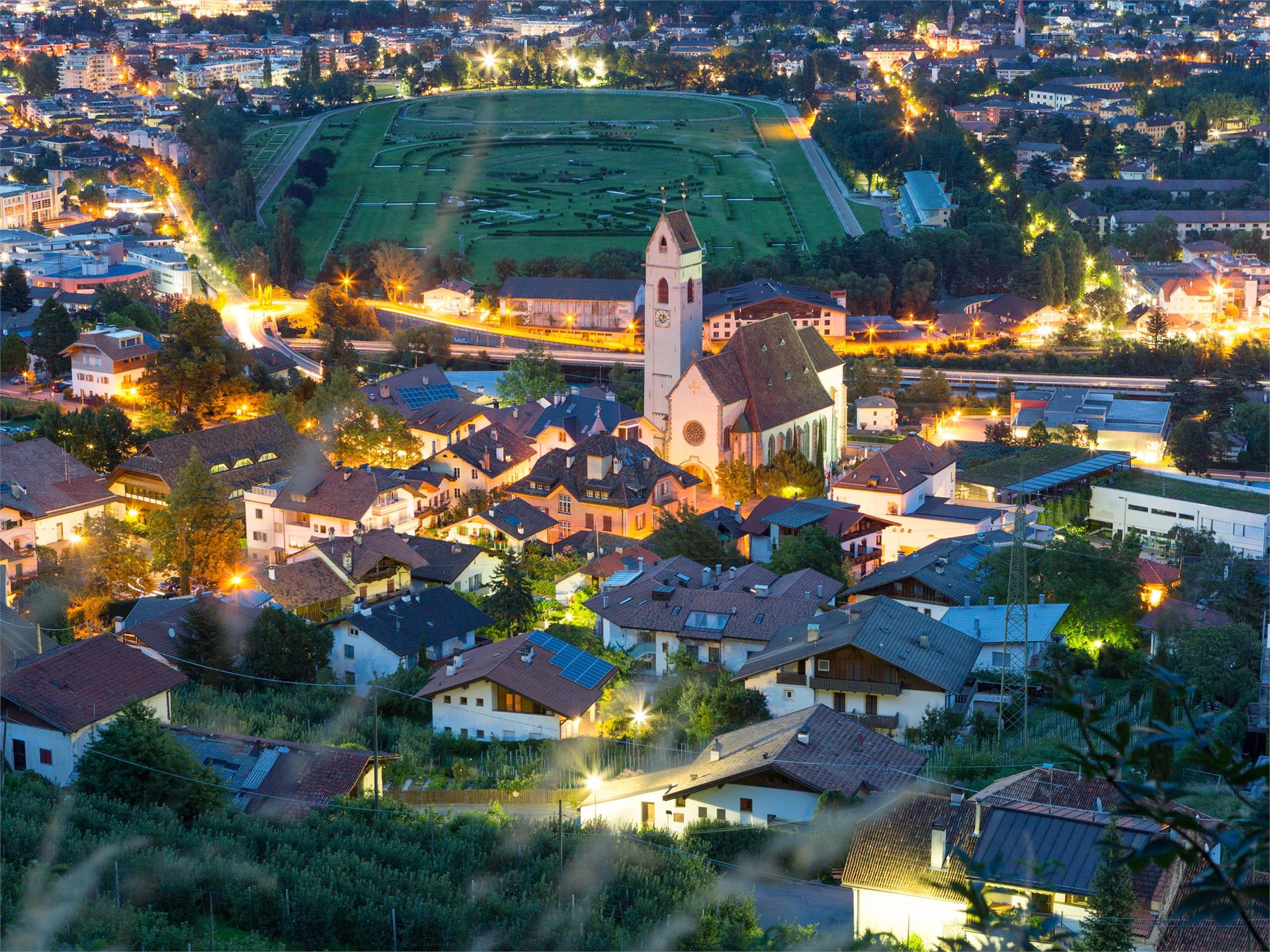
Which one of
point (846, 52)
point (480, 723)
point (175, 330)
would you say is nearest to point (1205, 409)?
point (175, 330)

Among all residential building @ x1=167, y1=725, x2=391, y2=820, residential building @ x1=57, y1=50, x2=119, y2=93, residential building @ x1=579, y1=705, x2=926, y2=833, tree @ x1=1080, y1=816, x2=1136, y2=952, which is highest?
A: residential building @ x1=57, y1=50, x2=119, y2=93

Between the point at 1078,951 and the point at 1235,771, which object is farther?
the point at 1078,951

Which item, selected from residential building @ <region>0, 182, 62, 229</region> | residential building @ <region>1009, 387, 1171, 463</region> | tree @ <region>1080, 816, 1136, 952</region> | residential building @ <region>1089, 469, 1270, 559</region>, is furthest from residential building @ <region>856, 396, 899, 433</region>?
residential building @ <region>0, 182, 62, 229</region>

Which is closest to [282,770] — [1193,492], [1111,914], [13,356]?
[1111,914]

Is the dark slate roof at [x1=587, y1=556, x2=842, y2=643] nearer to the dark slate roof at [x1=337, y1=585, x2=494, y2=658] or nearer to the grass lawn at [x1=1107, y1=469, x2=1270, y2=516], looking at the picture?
the dark slate roof at [x1=337, y1=585, x2=494, y2=658]

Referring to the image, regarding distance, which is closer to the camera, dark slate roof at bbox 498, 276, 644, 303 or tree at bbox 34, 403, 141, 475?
tree at bbox 34, 403, 141, 475

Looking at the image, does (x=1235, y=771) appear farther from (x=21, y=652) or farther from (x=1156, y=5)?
(x=1156, y=5)

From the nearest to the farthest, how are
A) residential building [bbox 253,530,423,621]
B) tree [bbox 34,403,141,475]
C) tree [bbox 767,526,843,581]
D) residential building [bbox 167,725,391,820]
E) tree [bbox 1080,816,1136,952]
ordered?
tree [bbox 1080,816,1136,952], residential building [bbox 167,725,391,820], residential building [bbox 253,530,423,621], tree [bbox 767,526,843,581], tree [bbox 34,403,141,475]

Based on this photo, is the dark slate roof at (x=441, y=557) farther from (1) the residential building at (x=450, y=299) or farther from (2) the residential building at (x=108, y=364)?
(1) the residential building at (x=450, y=299)
